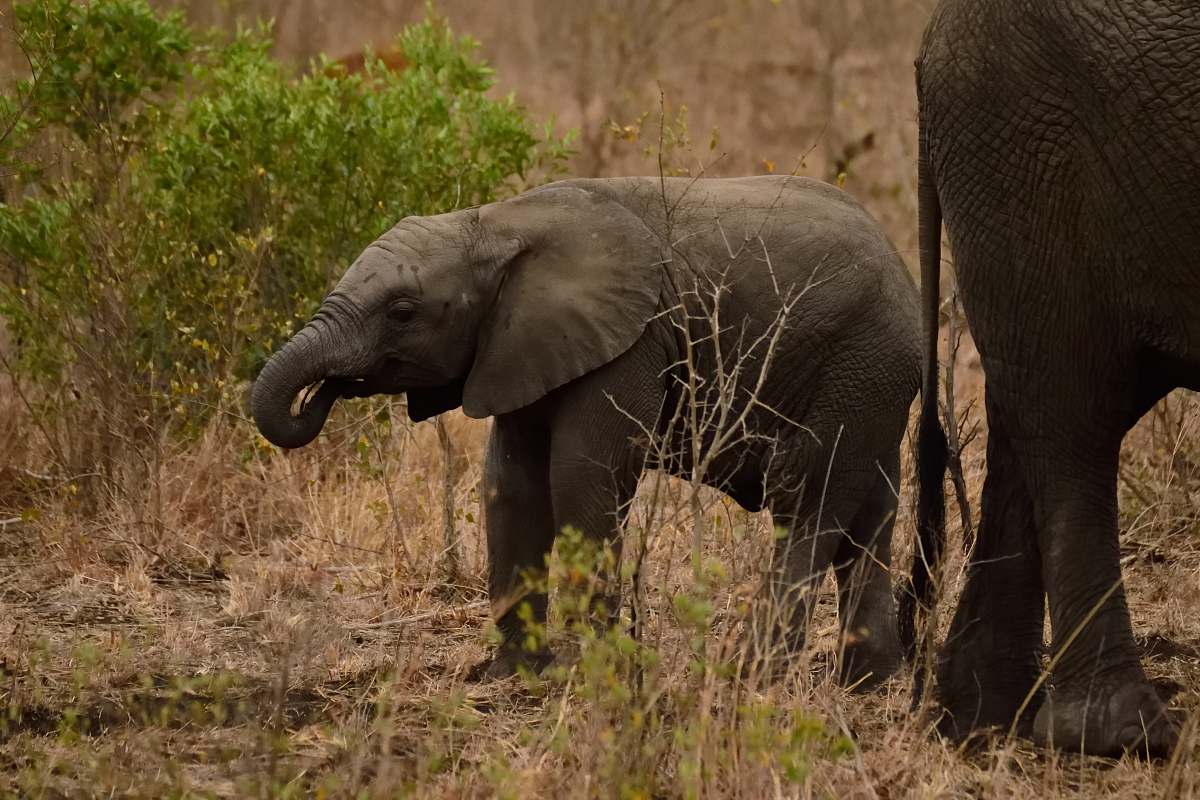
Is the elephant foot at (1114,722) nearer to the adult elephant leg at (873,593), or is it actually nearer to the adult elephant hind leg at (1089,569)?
the adult elephant hind leg at (1089,569)

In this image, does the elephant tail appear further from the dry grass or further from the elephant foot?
the elephant foot

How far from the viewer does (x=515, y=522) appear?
231 inches

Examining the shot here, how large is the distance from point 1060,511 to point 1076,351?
0.39m

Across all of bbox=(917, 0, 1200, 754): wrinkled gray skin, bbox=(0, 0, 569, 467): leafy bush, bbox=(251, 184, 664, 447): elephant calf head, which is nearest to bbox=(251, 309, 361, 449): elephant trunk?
bbox=(251, 184, 664, 447): elephant calf head

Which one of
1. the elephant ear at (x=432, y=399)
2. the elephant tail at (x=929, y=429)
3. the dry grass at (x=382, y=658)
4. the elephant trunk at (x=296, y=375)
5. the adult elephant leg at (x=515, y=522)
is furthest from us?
the elephant ear at (x=432, y=399)

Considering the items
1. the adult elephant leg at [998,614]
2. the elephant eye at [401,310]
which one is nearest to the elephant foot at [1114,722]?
the adult elephant leg at [998,614]

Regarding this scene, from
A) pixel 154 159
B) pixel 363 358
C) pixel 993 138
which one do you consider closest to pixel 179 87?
pixel 154 159

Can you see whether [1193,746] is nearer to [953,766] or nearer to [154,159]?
[953,766]

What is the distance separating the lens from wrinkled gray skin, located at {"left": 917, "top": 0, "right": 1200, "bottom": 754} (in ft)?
13.5

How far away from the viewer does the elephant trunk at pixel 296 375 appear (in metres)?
5.46

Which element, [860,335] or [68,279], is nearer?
[860,335]

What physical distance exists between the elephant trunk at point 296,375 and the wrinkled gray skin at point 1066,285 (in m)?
1.87

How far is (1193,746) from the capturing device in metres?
4.28

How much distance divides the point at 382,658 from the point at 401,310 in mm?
1113
